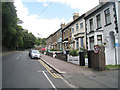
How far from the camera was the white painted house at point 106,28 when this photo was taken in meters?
10.5

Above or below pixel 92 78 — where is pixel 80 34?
above

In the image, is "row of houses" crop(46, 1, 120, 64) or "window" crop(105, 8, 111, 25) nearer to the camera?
"row of houses" crop(46, 1, 120, 64)

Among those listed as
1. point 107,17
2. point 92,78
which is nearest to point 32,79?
point 92,78

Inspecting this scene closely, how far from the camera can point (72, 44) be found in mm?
21953

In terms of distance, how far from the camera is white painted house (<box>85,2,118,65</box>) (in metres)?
10.5

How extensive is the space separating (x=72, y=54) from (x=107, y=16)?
21.2 ft

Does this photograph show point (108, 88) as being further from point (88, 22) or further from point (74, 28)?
point (74, 28)

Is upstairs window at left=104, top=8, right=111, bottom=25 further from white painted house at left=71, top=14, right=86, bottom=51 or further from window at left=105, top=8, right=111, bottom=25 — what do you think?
white painted house at left=71, top=14, right=86, bottom=51

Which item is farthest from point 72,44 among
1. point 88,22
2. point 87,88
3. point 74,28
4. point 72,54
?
point 87,88

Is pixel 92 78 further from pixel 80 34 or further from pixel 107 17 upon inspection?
pixel 80 34

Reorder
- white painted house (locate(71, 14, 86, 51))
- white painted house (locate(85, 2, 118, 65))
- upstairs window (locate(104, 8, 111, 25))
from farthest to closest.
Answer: white painted house (locate(71, 14, 86, 51)), upstairs window (locate(104, 8, 111, 25)), white painted house (locate(85, 2, 118, 65))

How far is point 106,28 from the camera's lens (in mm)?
12820

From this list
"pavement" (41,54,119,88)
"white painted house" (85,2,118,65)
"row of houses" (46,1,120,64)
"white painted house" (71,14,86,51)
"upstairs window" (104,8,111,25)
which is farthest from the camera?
"white painted house" (71,14,86,51)

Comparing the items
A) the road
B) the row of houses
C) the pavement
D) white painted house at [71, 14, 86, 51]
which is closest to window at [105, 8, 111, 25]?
the row of houses
